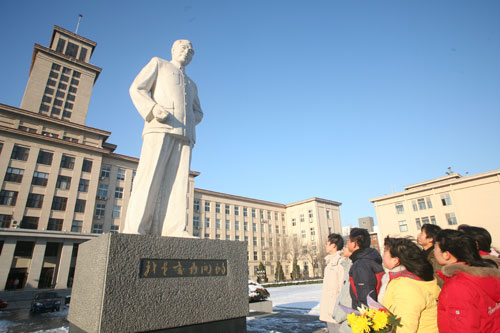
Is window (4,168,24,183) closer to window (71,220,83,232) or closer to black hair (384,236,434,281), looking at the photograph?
window (71,220,83,232)

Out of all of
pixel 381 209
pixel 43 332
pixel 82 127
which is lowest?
pixel 43 332

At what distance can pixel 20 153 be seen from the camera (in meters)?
24.3

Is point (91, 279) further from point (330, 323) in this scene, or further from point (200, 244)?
point (330, 323)

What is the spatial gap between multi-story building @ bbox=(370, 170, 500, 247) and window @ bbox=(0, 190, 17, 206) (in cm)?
3728

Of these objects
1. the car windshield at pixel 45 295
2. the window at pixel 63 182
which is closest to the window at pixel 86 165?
the window at pixel 63 182

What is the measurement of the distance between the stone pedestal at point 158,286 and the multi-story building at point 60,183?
81.7 ft

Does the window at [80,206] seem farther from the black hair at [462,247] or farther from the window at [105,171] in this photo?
the black hair at [462,247]

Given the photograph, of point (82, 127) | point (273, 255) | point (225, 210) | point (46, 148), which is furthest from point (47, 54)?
point (273, 255)

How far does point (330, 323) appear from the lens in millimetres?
3248

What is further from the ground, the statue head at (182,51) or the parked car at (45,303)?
the statue head at (182,51)

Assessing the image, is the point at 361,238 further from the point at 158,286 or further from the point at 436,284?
the point at 158,286

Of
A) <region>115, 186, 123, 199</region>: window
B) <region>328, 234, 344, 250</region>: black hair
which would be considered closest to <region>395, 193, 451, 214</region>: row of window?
<region>115, 186, 123, 199</region>: window

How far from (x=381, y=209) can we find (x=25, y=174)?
128ft

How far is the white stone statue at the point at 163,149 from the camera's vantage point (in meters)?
3.62
